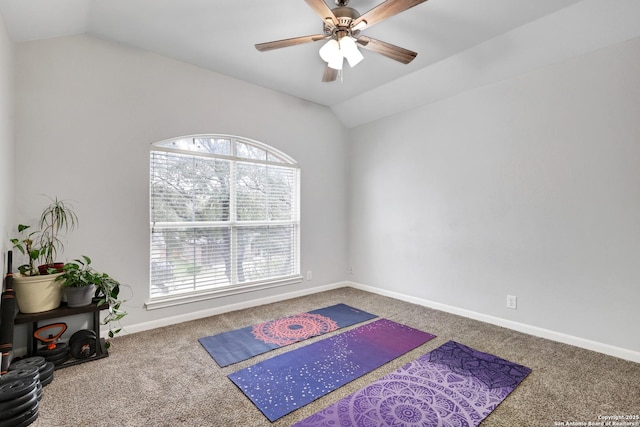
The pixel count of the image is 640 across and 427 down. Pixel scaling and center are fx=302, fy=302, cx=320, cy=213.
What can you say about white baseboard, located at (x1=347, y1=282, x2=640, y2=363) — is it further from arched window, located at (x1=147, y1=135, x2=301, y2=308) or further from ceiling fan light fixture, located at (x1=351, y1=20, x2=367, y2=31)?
ceiling fan light fixture, located at (x1=351, y1=20, x2=367, y2=31)

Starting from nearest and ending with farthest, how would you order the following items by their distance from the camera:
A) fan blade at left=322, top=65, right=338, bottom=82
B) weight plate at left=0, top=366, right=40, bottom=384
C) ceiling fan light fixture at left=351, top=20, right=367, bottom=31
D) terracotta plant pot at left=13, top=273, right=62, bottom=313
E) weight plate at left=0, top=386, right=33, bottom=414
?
1. weight plate at left=0, top=386, right=33, bottom=414
2. weight plate at left=0, top=366, right=40, bottom=384
3. ceiling fan light fixture at left=351, top=20, right=367, bottom=31
4. terracotta plant pot at left=13, top=273, right=62, bottom=313
5. fan blade at left=322, top=65, right=338, bottom=82

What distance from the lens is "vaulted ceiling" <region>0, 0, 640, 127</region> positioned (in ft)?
A: 7.52

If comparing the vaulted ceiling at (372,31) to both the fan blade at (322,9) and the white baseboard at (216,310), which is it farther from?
the white baseboard at (216,310)

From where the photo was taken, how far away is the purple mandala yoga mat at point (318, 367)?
1.92 metres

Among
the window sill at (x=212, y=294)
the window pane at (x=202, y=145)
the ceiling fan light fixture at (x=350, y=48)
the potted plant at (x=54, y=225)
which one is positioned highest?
the ceiling fan light fixture at (x=350, y=48)

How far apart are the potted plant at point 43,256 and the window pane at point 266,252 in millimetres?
1660

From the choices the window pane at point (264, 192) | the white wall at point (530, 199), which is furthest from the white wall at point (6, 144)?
the white wall at point (530, 199)

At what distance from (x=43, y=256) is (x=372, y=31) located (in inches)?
134

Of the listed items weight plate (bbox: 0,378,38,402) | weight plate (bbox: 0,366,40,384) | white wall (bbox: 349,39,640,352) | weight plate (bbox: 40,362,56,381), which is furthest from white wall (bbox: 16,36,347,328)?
white wall (bbox: 349,39,640,352)

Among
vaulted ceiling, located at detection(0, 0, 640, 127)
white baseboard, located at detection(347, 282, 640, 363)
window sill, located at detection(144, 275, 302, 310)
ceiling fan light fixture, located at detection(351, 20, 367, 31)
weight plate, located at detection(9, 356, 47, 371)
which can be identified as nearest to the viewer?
weight plate, located at detection(9, 356, 47, 371)

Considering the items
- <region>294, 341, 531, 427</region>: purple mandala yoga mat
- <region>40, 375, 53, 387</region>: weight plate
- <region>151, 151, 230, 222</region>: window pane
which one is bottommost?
<region>294, 341, 531, 427</region>: purple mandala yoga mat

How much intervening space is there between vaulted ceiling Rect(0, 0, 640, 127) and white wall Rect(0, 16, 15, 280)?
230 mm

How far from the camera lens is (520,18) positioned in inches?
Result: 96.3

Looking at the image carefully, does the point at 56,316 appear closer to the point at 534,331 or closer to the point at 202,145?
the point at 202,145
